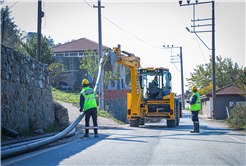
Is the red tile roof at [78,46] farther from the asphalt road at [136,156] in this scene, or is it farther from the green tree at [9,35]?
the asphalt road at [136,156]

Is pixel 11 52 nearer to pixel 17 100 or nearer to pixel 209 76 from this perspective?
pixel 17 100

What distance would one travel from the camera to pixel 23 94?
33.3 feet

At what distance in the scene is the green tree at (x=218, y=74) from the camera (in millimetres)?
51719

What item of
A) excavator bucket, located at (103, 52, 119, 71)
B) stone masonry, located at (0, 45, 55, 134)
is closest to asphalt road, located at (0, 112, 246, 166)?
stone masonry, located at (0, 45, 55, 134)

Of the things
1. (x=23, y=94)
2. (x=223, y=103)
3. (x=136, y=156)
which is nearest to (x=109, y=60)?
(x=23, y=94)

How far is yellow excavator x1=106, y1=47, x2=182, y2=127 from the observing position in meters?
16.2

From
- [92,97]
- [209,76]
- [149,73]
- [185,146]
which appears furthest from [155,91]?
[209,76]

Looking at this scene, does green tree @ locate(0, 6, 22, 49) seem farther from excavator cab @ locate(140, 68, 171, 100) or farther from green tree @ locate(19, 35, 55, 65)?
excavator cab @ locate(140, 68, 171, 100)

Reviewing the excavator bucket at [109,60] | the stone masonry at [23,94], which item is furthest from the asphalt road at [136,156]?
the excavator bucket at [109,60]

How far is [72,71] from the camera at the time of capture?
4216 centimetres

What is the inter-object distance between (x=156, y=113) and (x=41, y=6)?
10014 millimetres

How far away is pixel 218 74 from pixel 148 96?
Result: 39.1 meters

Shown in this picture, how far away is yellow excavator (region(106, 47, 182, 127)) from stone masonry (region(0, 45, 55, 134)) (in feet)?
16.6

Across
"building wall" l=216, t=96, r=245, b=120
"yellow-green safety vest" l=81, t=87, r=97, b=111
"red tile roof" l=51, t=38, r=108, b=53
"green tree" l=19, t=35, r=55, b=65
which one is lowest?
"building wall" l=216, t=96, r=245, b=120
